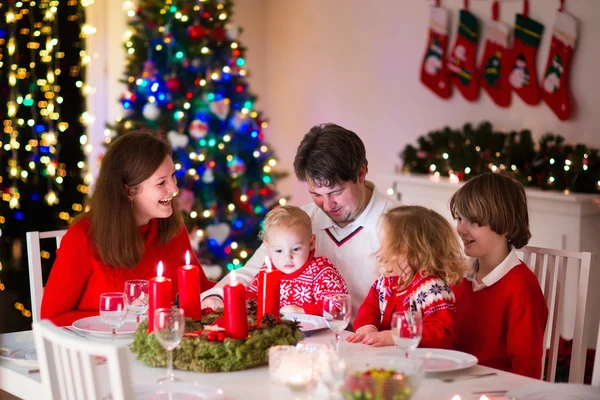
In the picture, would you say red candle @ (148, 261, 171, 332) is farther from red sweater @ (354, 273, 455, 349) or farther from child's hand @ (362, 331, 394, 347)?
red sweater @ (354, 273, 455, 349)

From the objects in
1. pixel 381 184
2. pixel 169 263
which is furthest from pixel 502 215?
pixel 381 184

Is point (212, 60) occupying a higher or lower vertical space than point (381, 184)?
higher

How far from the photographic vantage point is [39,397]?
6.36 ft

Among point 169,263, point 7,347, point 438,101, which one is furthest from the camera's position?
point 438,101

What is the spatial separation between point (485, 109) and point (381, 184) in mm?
968

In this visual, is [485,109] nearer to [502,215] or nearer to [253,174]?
[253,174]

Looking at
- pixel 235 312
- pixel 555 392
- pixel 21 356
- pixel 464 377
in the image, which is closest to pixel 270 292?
pixel 235 312

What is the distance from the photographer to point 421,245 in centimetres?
240

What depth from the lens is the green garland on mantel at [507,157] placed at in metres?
4.43

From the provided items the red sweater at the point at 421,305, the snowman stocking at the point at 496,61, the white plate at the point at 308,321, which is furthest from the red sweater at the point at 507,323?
the snowman stocking at the point at 496,61

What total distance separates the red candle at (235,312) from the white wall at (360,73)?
3228mm

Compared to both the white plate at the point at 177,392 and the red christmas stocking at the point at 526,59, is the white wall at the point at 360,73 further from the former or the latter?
the white plate at the point at 177,392

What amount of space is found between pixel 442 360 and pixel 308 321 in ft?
1.68

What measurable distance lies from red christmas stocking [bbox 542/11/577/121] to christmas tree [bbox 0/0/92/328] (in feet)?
9.39
